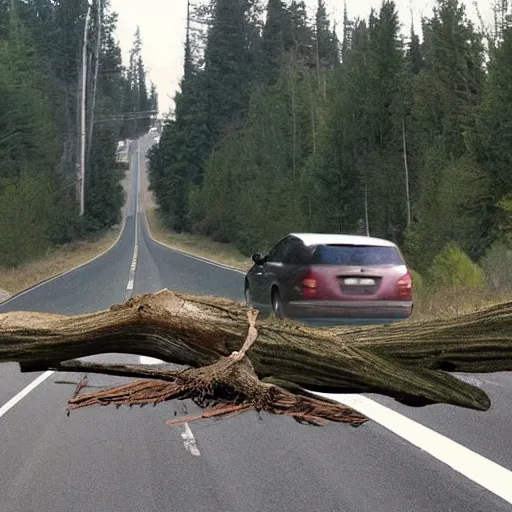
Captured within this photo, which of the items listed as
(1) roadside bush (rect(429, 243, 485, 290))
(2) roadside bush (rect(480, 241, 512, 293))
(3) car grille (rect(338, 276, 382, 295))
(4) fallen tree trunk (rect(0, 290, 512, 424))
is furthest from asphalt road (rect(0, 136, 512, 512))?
(2) roadside bush (rect(480, 241, 512, 293))

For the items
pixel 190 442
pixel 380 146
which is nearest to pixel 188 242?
pixel 380 146

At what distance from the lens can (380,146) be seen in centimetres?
4391

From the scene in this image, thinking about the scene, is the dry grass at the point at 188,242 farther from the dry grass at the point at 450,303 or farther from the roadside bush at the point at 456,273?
the dry grass at the point at 450,303

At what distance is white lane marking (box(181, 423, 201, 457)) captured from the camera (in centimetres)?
726

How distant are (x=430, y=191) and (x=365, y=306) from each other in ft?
93.4

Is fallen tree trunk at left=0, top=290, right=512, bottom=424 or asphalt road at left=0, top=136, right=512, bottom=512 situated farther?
asphalt road at left=0, top=136, right=512, bottom=512

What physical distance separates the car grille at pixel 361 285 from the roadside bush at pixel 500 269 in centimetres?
907

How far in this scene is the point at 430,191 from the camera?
3158 cm

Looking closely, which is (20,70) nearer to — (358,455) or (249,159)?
(249,159)

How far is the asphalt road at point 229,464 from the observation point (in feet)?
18.3

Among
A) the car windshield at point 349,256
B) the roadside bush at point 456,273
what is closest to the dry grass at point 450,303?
the car windshield at point 349,256

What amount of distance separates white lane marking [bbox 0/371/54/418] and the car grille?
18.9ft

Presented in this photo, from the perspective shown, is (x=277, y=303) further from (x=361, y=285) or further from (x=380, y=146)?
(x=380, y=146)

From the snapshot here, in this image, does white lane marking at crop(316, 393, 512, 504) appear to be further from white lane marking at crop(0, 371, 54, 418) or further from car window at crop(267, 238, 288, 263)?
white lane marking at crop(0, 371, 54, 418)
